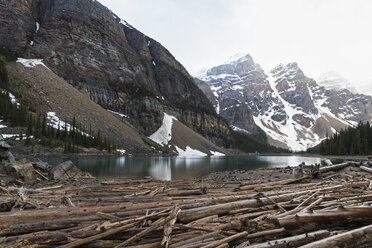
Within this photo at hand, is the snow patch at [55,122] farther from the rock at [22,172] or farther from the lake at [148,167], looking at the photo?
the rock at [22,172]

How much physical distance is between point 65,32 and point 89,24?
2083 centimetres

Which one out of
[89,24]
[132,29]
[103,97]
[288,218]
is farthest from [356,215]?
[132,29]

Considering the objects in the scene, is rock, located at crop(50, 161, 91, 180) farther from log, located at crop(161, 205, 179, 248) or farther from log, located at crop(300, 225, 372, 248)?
log, located at crop(300, 225, 372, 248)

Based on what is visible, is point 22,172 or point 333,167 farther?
point 22,172

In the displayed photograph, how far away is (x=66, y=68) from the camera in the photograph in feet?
429

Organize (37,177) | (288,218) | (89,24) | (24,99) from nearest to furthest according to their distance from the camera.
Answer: (288,218) < (37,177) < (24,99) < (89,24)

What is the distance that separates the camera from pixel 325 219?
514cm

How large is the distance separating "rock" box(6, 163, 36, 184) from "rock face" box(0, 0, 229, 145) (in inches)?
4800

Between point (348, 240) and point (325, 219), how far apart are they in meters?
0.68

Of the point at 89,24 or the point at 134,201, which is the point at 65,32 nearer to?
the point at 89,24

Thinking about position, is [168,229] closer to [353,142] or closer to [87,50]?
[353,142]

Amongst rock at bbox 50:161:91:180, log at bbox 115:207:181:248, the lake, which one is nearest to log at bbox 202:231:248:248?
log at bbox 115:207:181:248

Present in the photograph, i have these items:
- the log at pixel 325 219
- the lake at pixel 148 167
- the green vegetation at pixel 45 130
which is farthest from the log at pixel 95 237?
the green vegetation at pixel 45 130

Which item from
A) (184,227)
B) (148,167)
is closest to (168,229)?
(184,227)
